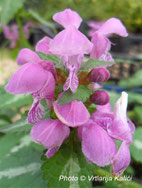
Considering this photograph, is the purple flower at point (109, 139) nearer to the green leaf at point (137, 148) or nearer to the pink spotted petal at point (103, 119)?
the pink spotted petal at point (103, 119)

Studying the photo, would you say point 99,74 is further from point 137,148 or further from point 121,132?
point 137,148

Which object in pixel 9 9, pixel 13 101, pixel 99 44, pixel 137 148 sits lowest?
pixel 137 148

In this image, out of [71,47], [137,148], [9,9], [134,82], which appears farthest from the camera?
[134,82]

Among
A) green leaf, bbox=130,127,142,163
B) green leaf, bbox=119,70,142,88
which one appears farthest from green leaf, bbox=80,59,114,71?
green leaf, bbox=119,70,142,88

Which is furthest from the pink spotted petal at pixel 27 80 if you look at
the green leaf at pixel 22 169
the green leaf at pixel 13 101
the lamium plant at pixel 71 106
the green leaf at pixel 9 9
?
the green leaf at pixel 9 9

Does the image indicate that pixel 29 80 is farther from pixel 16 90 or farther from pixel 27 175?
pixel 27 175

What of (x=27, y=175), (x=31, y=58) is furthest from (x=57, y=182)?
(x=31, y=58)

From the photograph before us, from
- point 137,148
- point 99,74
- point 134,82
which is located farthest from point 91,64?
point 134,82
